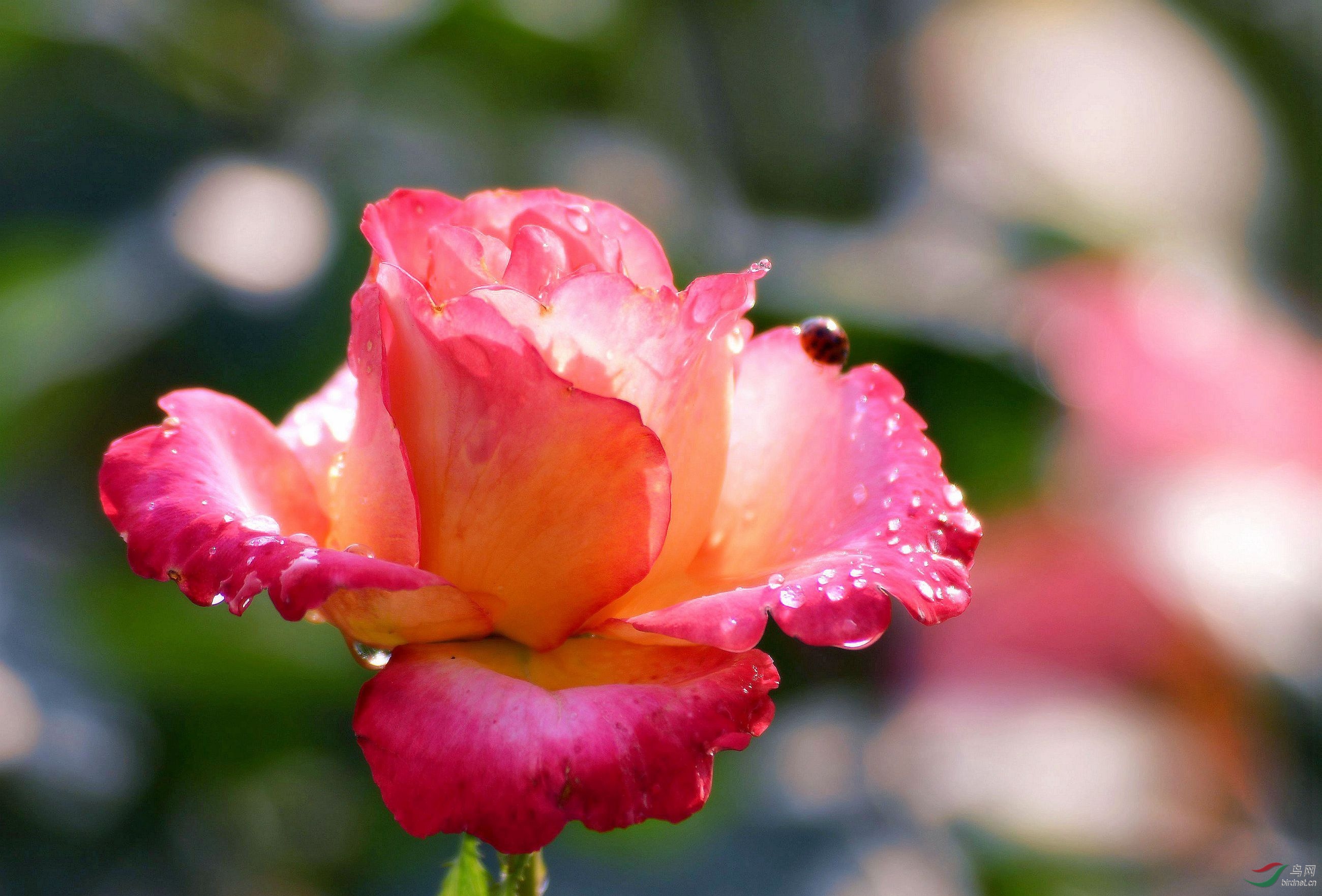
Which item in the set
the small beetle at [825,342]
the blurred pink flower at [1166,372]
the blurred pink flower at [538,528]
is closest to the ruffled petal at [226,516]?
the blurred pink flower at [538,528]

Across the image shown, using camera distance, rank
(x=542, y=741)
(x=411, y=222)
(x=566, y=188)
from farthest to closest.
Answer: (x=566, y=188) → (x=411, y=222) → (x=542, y=741)

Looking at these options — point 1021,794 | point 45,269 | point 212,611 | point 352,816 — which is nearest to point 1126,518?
point 1021,794

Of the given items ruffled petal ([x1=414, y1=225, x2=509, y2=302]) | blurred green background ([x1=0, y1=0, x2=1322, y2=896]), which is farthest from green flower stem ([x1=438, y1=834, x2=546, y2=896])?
blurred green background ([x1=0, y1=0, x2=1322, y2=896])

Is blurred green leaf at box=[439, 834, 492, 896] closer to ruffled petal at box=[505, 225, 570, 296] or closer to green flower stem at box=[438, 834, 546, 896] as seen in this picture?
green flower stem at box=[438, 834, 546, 896]

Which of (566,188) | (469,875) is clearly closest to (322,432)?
(469,875)

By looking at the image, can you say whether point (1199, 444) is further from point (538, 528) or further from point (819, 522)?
point (538, 528)
